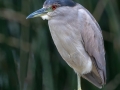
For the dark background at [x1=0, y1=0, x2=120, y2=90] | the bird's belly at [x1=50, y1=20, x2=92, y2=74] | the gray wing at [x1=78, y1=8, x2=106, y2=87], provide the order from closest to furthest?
the bird's belly at [x1=50, y1=20, x2=92, y2=74] < the gray wing at [x1=78, y1=8, x2=106, y2=87] < the dark background at [x1=0, y1=0, x2=120, y2=90]

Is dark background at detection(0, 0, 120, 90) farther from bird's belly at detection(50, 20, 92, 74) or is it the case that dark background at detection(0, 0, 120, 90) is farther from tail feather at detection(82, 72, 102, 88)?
bird's belly at detection(50, 20, 92, 74)

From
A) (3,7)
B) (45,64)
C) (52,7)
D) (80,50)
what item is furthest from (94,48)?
(3,7)

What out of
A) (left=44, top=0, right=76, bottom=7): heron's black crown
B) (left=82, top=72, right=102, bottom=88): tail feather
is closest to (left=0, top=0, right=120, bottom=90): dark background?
(left=82, top=72, right=102, bottom=88): tail feather

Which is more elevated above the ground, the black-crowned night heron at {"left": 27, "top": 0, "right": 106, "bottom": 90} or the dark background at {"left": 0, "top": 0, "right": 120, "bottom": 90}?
the black-crowned night heron at {"left": 27, "top": 0, "right": 106, "bottom": 90}

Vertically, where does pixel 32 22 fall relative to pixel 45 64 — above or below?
above

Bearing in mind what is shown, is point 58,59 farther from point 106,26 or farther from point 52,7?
point 52,7

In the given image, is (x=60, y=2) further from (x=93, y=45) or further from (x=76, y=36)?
(x=93, y=45)

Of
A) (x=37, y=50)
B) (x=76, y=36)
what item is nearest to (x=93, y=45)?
(x=76, y=36)

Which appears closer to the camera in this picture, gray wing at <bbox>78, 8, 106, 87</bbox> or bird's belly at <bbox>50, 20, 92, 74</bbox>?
bird's belly at <bbox>50, 20, 92, 74</bbox>
